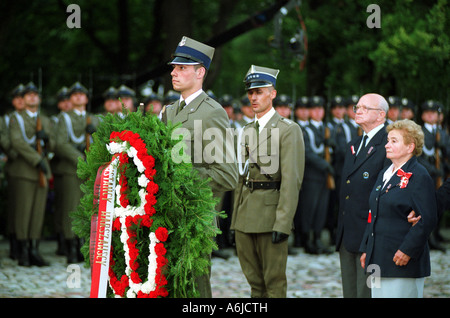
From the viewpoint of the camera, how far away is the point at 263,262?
6336 mm

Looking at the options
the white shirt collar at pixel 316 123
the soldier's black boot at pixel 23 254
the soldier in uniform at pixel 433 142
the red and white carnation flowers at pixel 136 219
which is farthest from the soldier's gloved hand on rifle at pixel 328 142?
the red and white carnation flowers at pixel 136 219

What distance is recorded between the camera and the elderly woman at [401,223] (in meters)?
5.46

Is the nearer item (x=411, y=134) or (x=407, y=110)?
(x=411, y=134)

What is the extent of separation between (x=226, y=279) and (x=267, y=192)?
11.3 feet

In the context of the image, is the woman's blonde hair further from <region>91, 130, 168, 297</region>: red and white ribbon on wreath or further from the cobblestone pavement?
the cobblestone pavement

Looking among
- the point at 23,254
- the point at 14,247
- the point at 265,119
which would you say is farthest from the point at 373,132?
the point at 14,247

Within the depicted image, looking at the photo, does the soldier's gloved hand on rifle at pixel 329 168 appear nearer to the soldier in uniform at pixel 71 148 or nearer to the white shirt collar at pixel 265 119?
the soldier in uniform at pixel 71 148

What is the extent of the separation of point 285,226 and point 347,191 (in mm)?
703

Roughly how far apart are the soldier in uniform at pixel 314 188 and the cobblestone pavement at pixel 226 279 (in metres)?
0.51

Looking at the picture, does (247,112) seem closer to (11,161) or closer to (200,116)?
(11,161)

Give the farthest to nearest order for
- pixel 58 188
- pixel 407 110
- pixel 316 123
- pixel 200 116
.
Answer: pixel 407 110 → pixel 316 123 → pixel 58 188 → pixel 200 116

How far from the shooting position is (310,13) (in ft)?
57.5

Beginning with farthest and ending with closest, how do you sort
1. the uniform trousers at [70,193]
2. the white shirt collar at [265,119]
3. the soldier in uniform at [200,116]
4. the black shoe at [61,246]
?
1. the black shoe at [61,246]
2. the uniform trousers at [70,193]
3. the white shirt collar at [265,119]
4. the soldier in uniform at [200,116]

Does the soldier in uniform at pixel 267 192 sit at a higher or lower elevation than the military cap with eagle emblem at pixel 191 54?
lower
